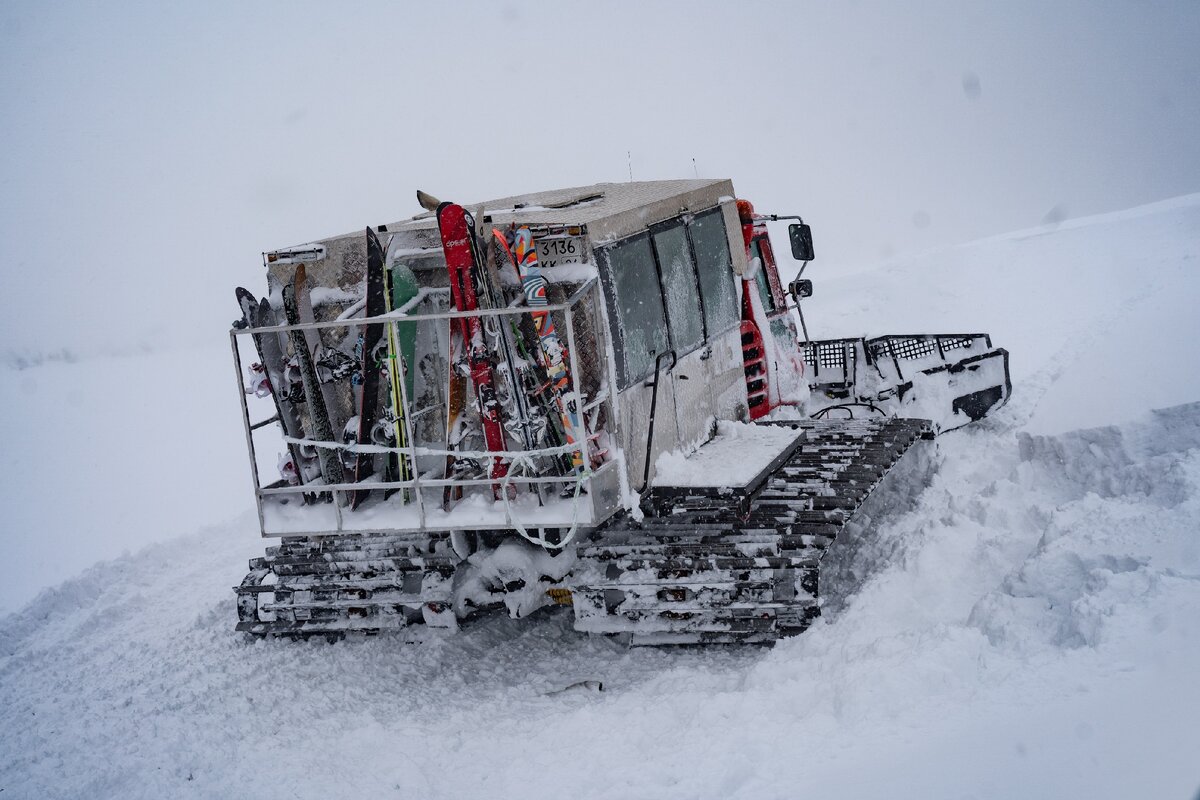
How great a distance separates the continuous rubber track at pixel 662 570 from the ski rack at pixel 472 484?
333 mm

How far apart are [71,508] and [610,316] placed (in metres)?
7.88

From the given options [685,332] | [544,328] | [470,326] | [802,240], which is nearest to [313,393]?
[470,326]

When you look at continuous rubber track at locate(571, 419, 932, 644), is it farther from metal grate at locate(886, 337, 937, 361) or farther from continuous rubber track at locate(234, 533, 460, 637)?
metal grate at locate(886, 337, 937, 361)

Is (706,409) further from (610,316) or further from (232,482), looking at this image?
(232,482)

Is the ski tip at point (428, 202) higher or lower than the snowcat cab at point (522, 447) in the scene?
higher

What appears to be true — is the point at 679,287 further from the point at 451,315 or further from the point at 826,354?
the point at 826,354

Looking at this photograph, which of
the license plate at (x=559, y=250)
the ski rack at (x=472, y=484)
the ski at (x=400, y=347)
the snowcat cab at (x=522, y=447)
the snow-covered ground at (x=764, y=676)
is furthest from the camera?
the ski at (x=400, y=347)

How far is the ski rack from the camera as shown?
5.81m

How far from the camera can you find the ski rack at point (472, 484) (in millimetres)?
5812

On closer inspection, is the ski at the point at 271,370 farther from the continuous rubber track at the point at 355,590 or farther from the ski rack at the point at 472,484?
the continuous rubber track at the point at 355,590

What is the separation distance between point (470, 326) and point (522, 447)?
32.3 inches

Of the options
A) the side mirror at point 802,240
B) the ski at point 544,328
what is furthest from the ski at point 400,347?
the side mirror at point 802,240

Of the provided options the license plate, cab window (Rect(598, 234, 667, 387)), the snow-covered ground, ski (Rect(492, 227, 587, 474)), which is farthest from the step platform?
the license plate

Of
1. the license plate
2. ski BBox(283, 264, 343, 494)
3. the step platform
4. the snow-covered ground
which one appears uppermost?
the license plate
